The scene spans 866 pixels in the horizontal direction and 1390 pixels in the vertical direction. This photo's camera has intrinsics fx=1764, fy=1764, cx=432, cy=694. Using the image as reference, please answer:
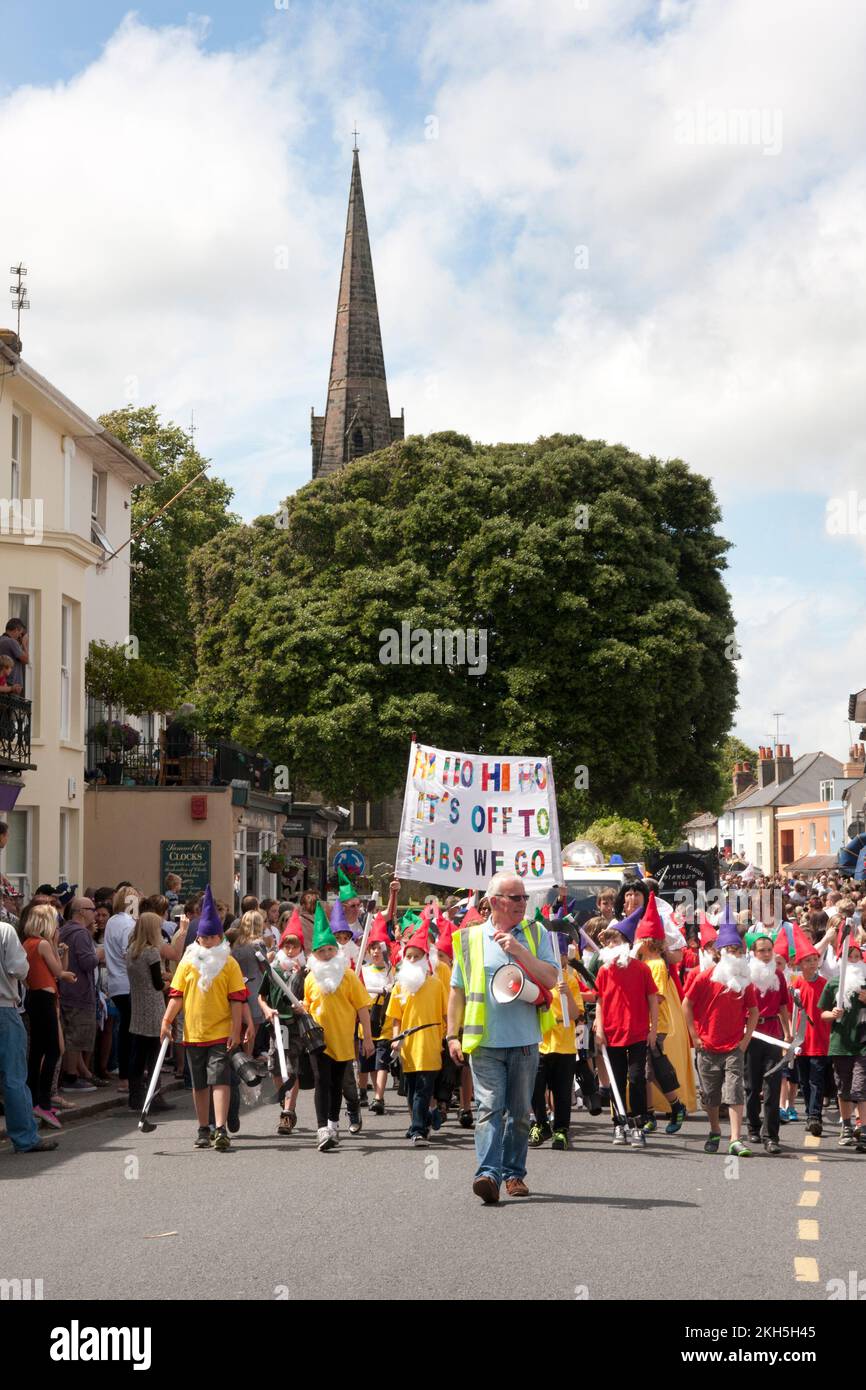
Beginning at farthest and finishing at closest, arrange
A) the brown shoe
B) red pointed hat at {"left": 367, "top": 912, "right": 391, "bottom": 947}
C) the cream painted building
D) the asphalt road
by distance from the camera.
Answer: the cream painted building → red pointed hat at {"left": 367, "top": 912, "right": 391, "bottom": 947} → the brown shoe → the asphalt road

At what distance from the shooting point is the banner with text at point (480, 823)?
15.3 m

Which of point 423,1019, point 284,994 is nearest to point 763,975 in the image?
point 423,1019

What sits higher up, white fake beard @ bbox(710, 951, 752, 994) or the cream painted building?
the cream painted building

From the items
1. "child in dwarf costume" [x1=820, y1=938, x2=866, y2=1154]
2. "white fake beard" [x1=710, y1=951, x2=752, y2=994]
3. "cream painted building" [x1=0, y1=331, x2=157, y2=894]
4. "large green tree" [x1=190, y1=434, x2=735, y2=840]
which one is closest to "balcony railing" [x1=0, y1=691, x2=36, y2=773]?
"cream painted building" [x1=0, y1=331, x2=157, y2=894]

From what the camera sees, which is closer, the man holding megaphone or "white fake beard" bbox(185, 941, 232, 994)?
the man holding megaphone

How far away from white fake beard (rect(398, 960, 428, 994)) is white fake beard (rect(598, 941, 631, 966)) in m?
1.38

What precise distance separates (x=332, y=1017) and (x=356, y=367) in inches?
2534

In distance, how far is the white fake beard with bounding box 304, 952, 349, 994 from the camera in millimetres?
12953

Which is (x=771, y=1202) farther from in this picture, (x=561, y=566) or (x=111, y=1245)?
(x=561, y=566)

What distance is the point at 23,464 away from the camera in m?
25.6

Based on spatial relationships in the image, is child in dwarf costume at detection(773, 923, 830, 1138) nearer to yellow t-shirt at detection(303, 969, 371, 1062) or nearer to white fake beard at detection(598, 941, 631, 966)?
white fake beard at detection(598, 941, 631, 966)

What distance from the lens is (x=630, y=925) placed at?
13305 millimetres

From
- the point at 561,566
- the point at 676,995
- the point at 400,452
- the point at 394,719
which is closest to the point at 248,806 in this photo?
the point at 394,719

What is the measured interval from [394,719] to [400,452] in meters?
8.25
